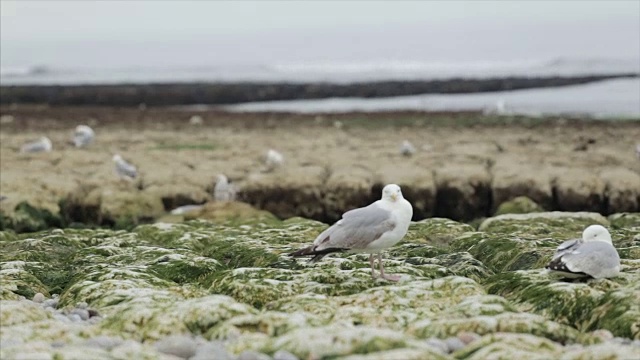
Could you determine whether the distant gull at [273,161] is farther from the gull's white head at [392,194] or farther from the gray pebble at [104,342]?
the gray pebble at [104,342]

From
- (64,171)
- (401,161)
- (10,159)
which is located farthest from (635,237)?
(10,159)

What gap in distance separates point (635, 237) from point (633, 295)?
401 centimetres

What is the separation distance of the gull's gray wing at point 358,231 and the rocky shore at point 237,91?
5619 cm

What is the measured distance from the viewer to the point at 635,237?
1157 cm

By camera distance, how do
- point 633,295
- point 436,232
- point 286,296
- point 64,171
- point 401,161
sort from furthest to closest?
point 401,161 → point 64,171 → point 436,232 → point 286,296 → point 633,295

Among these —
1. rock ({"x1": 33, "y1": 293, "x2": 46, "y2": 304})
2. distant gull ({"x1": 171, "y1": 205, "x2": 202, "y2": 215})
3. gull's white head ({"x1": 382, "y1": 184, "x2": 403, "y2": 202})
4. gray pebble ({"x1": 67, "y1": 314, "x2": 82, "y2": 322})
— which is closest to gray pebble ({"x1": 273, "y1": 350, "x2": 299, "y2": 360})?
gray pebble ({"x1": 67, "y1": 314, "x2": 82, "y2": 322})

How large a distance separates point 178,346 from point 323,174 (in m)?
14.3

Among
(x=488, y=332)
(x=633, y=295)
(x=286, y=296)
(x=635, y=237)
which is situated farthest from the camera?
(x=635, y=237)

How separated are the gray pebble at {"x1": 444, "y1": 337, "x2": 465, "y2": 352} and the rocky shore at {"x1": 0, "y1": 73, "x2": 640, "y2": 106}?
2298 inches

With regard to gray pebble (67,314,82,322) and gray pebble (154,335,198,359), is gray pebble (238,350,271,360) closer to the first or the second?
gray pebble (154,335,198,359)

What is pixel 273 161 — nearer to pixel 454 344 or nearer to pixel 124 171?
pixel 124 171

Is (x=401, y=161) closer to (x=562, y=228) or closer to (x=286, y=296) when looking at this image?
(x=562, y=228)

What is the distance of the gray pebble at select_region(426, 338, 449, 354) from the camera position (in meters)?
6.71

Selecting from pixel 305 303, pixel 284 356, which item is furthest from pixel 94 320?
pixel 284 356
